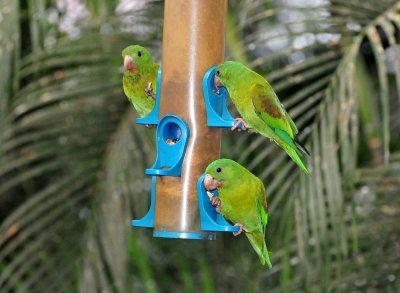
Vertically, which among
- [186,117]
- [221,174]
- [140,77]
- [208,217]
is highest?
[140,77]

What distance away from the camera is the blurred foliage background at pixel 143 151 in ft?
11.0

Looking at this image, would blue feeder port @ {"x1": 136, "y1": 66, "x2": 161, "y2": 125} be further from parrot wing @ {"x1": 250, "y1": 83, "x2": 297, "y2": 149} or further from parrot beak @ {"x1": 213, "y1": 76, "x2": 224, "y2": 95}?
parrot wing @ {"x1": 250, "y1": 83, "x2": 297, "y2": 149}

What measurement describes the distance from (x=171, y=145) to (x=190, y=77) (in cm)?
22

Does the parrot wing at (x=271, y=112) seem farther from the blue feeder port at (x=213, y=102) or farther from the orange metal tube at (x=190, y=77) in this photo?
the orange metal tube at (x=190, y=77)

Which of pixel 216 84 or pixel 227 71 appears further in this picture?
pixel 216 84

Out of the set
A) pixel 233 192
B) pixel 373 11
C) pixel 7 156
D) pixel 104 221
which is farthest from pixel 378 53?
pixel 7 156

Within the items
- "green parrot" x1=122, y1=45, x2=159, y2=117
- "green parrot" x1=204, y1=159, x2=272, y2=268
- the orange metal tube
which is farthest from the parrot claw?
"green parrot" x1=122, y1=45, x2=159, y2=117

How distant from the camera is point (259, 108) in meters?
2.46

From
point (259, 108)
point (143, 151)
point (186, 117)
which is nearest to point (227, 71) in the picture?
point (259, 108)

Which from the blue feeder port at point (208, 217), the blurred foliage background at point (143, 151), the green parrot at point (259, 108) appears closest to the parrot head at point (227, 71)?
the green parrot at point (259, 108)

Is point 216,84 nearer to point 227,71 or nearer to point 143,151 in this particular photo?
point 227,71

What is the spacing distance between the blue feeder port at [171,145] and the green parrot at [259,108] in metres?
0.20

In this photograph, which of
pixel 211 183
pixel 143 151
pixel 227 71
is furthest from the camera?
pixel 143 151

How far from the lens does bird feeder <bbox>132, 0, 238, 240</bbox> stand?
2.62 metres
